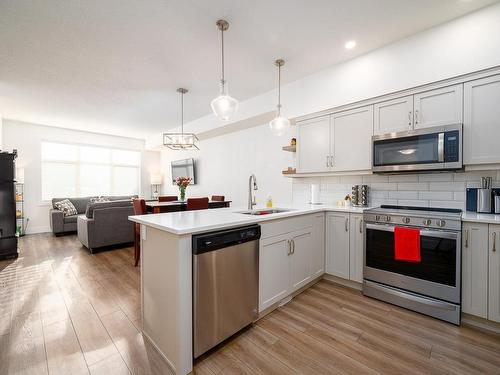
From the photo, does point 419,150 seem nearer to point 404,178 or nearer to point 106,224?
point 404,178

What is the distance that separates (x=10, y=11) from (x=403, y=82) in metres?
3.99

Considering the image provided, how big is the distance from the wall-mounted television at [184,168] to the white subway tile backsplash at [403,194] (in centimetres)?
475

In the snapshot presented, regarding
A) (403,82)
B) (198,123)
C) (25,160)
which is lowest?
(25,160)

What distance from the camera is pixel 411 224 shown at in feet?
7.00

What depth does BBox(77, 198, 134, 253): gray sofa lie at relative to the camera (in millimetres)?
3957

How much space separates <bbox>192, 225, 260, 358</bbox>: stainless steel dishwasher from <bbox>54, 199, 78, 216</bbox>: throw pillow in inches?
225

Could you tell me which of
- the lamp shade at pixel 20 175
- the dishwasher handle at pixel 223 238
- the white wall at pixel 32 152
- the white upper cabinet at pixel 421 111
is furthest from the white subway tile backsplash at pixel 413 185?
the white wall at pixel 32 152

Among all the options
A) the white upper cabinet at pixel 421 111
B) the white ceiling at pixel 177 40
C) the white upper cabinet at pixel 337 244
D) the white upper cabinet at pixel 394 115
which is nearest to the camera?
the white ceiling at pixel 177 40

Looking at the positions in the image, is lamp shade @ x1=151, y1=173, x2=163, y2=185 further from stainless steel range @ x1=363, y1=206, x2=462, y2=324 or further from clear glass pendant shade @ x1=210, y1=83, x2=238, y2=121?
stainless steel range @ x1=363, y1=206, x2=462, y2=324

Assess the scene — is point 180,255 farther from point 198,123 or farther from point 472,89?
point 198,123

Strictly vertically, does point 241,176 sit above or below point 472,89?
below

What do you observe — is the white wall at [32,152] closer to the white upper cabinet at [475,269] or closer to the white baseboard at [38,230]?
the white baseboard at [38,230]

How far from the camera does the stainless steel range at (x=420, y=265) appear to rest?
1.95 meters

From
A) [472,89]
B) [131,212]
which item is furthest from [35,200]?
[472,89]
